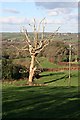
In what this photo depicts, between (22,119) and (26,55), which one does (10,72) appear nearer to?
(26,55)

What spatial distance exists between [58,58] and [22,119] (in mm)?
28833

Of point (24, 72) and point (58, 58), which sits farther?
point (58, 58)

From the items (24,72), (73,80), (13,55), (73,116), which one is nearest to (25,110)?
(73,116)

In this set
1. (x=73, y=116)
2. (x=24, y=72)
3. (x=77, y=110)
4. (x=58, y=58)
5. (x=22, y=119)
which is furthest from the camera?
(x=58, y=58)

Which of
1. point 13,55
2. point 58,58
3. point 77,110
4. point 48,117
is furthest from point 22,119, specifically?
point 58,58

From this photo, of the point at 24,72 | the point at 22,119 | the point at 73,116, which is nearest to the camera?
the point at 22,119

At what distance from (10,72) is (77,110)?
1633cm

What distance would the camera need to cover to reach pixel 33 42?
23.6 meters

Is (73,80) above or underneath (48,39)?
underneath

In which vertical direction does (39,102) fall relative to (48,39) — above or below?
below

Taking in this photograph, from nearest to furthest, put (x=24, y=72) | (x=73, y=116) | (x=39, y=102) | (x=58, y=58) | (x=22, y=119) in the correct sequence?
(x=22, y=119), (x=73, y=116), (x=39, y=102), (x=24, y=72), (x=58, y=58)

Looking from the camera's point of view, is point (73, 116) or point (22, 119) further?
point (73, 116)

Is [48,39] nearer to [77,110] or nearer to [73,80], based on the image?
[73,80]

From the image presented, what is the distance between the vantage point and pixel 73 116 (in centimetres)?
631
